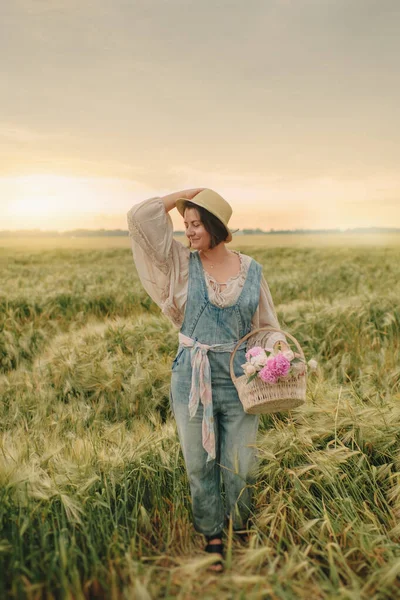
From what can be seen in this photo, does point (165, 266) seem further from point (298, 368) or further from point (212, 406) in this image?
point (298, 368)

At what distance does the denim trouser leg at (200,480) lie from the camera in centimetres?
264

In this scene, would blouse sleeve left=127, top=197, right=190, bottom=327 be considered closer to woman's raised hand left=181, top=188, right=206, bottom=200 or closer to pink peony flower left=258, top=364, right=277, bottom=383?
woman's raised hand left=181, top=188, right=206, bottom=200

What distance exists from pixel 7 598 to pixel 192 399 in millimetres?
1239

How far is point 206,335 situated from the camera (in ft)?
8.99

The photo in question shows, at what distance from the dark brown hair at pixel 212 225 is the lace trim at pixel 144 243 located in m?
0.31

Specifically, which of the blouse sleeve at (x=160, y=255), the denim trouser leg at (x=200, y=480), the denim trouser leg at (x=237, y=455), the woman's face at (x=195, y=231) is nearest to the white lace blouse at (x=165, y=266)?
the blouse sleeve at (x=160, y=255)

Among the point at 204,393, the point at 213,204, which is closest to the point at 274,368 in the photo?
the point at 204,393

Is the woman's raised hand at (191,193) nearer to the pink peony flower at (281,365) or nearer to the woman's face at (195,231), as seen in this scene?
the woman's face at (195,231)

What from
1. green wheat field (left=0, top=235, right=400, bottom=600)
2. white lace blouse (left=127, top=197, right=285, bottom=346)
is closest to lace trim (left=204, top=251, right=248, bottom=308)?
white lace blouse (left=127, top=197, right=285, bottom=346)

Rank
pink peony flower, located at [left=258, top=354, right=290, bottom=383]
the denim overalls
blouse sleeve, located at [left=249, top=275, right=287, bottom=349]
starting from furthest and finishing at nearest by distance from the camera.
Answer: blouse sleeve, located at [left=249, top=275, right=287, bottom=349] < the denim overalls < pink peony flower, located at [left=258, top=354, right=290, bottom=383]

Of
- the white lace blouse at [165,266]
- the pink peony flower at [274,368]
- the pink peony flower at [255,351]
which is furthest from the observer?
the white lace blouse at [165,266]

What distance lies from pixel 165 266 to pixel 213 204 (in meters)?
0.46

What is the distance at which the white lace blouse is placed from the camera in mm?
2768

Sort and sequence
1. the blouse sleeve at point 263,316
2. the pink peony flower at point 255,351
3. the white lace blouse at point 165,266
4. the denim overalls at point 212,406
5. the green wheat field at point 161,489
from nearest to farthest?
the green wheat field at point 161,489, the pink peony flower at point 255,351, the denim overalls at point 212,406, the white lace blouse at point 165,266, the blouse sleeve at point 263,316
